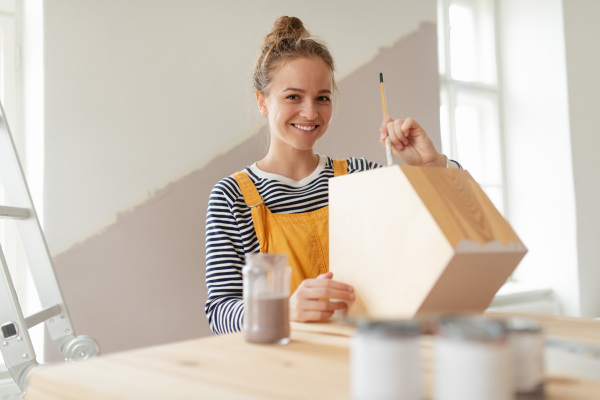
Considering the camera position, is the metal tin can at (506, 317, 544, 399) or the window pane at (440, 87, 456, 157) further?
A: the window pane at (440, 87, 456, 157)

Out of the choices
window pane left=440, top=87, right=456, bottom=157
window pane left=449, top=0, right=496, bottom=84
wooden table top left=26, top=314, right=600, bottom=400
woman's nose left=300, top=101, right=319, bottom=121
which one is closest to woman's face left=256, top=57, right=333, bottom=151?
woman's nose left=300, top=101, right=319, bottom=121

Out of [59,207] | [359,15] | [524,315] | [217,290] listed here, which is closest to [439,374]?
[524,315]

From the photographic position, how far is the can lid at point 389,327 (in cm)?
42

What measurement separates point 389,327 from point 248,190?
39.9 inches

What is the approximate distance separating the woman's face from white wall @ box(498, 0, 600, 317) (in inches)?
77.8

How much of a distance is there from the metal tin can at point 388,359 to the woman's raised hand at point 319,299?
483mm

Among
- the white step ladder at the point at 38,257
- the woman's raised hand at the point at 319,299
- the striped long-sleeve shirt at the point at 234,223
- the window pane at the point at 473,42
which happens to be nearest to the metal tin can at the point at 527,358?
the woman's raised hand at the point at 319,299

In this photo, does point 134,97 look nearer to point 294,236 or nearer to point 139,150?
point 139,150

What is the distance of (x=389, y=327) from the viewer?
0.42 meters

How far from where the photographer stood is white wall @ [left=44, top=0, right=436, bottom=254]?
1524 mm

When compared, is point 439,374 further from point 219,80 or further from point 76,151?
point 219,80

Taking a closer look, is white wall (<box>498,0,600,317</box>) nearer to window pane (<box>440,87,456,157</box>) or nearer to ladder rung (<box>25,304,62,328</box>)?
window pane (<box>440,87,456,157</box>)

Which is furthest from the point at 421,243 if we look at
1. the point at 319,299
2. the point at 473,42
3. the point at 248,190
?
the point at 473,42

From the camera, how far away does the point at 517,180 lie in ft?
10.5
